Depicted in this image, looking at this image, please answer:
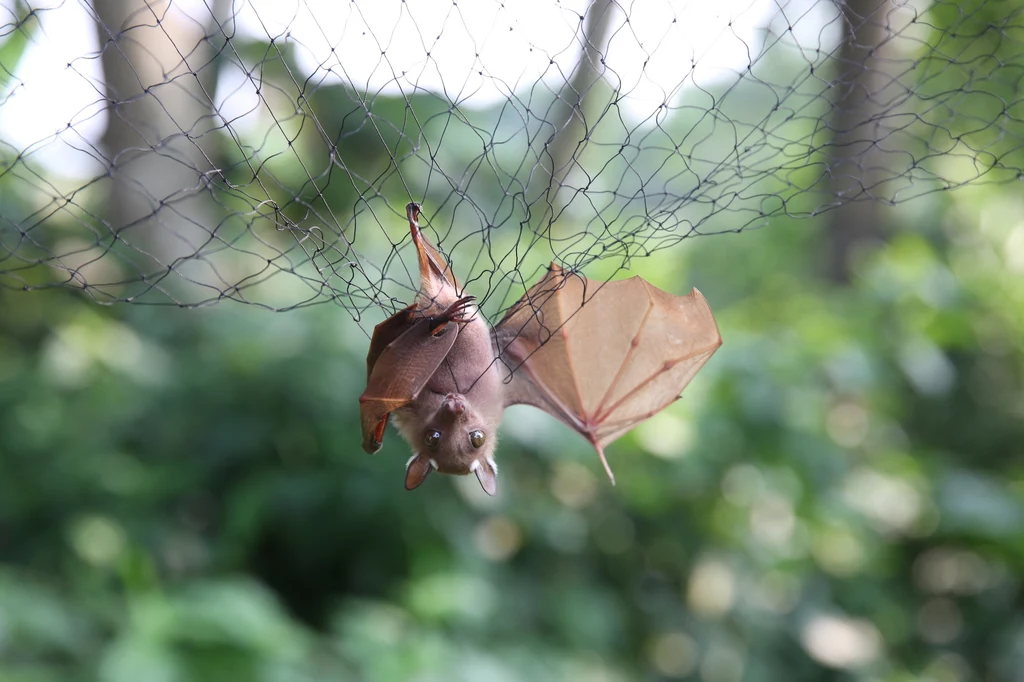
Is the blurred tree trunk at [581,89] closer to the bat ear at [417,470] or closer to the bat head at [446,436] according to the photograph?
the bat head at [446,436]

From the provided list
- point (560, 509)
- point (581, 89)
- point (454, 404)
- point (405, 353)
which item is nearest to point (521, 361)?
point (454, 404)

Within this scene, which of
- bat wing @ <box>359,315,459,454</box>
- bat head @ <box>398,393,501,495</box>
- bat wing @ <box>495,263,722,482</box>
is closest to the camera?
bat wing @ <box>359,315,459,454</box>

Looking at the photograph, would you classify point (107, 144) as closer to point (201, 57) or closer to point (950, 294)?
point (201, 57)

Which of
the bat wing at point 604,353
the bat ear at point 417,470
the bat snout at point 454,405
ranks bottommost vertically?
the bat ear at point 417,470

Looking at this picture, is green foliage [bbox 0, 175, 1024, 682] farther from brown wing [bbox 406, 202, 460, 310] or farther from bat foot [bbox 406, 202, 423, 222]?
bat foot [bbox 406, 202, 423, 222]

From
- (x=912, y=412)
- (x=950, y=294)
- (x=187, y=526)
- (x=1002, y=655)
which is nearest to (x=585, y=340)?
(x=950, y=294)

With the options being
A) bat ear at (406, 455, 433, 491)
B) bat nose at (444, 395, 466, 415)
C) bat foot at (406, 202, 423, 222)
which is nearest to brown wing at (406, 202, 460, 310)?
bat foot at (406, 202, 423, 222)

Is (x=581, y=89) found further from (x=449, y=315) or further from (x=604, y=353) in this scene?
(x=449, y=315)

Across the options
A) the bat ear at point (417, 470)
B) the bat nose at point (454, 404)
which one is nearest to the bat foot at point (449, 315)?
the bat nose at point (454, 404)
